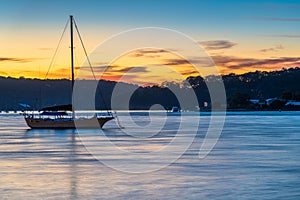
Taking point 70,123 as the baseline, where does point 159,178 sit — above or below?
below

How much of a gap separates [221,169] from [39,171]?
5.97m

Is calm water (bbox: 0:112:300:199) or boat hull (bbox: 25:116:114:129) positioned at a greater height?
boat hull (bbox: 25:116:114:129)

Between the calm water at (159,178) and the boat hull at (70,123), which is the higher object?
the boat hull at (70,123)

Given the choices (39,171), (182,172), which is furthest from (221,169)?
(39,171)

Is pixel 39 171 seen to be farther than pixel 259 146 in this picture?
No

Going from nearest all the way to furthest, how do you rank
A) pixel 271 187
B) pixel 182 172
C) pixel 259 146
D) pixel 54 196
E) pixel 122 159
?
1. pixel 54 196
2. pixel 271 187
3. pixel 182 172
4. pixel 122 159
5. pixel 259 146

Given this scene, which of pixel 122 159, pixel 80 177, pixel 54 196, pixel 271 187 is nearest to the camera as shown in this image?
pixel 54 196

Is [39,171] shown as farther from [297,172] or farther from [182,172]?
[297,172]

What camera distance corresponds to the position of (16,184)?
17172mm

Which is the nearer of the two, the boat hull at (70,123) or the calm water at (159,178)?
the calm water at (159,178)

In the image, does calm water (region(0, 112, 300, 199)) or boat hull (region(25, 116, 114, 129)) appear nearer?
calm water (region(0, 112, 300, 199))

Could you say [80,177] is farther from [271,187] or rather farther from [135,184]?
[271,187]

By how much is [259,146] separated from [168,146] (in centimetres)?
469

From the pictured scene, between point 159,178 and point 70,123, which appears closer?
point 159,178
